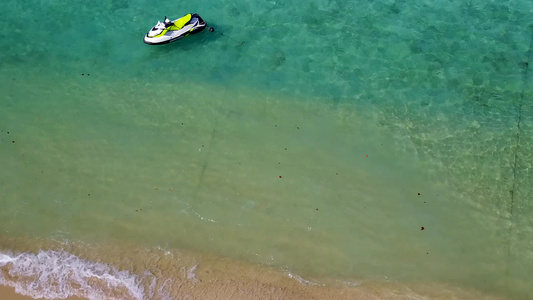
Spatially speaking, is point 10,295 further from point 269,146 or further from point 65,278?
point 269,146

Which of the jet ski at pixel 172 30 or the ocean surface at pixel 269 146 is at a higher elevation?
the jet ski at pixel 172 30

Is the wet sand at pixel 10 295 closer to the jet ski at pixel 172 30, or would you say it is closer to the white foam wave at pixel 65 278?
the white foam wave at pixel 65 278

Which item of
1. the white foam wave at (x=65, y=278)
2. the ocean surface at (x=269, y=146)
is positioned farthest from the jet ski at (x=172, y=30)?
the white foam wave at (x=65, y=278)

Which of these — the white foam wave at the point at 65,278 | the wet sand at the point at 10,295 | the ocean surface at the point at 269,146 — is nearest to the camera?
the wet sand at the point at 10,295

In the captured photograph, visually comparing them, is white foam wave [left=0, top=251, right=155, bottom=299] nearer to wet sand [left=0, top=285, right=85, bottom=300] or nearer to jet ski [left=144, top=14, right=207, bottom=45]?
wet sand [left=0, top=285, right=85, bottom=300]

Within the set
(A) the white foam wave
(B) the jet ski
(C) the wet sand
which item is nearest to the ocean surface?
(A) the white foam wave

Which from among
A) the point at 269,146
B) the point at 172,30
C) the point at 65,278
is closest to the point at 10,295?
the point at 65,278
